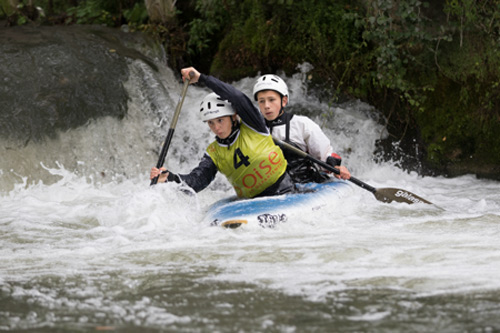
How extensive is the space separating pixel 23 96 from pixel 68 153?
975mm

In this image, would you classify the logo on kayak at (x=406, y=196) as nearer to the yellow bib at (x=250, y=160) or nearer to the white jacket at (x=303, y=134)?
the white jacket at (x=303, y=134)

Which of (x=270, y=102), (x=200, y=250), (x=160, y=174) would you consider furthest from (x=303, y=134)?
(x=200, y=250)

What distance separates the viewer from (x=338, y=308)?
10.2 ft

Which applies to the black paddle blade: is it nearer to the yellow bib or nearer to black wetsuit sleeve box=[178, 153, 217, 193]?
the yellow bib

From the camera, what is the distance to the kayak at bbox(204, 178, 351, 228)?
16.4 ft

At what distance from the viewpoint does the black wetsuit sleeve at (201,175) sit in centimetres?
536

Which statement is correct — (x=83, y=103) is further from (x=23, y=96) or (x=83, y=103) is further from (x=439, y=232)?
(x=439, y=232)

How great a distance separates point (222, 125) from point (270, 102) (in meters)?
0.72

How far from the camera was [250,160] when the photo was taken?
210 inches

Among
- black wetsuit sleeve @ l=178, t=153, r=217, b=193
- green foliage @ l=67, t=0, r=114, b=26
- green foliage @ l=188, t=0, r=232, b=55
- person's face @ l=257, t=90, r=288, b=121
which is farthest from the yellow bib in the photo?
green foliage @ l=67, t=0, r=114, b=26

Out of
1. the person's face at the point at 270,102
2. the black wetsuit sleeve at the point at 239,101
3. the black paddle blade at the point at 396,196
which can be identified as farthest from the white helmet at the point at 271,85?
the black paddle blade at the point at 396,196

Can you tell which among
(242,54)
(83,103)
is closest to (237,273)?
(83,103)

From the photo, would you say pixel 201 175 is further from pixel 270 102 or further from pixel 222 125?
pixel 270 102

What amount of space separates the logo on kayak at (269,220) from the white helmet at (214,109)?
82 cm
